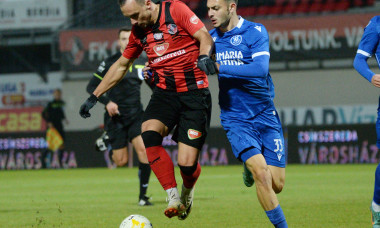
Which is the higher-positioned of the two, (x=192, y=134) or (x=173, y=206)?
(x=192, y=134)

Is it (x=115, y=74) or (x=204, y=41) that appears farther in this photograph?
(x=115, y=74)

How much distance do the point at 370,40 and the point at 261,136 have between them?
1.29 m

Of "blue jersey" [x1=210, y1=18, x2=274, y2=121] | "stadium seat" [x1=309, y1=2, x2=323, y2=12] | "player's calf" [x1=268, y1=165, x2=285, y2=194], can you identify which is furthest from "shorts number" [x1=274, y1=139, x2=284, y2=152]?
"stadium seat" [x1=309, y1=2, x2=323, y2=12]

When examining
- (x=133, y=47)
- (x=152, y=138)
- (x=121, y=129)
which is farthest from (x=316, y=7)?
(x=152, y=138)

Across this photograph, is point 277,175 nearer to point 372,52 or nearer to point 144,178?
point 372,52

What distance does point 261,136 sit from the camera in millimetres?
6520

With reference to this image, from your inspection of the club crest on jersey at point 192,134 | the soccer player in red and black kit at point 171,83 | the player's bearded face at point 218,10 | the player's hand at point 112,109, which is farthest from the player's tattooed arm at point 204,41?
the player's hand at point 112,109

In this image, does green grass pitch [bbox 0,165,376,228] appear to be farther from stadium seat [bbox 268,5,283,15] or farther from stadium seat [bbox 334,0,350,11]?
stadium seat [bbox 268,5,283,15]

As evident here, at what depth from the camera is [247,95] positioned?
6.48m

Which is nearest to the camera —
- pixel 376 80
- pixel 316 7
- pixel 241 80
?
pixel 376 80

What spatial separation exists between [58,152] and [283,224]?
15.1m

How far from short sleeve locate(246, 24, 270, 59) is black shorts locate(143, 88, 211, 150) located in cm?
74

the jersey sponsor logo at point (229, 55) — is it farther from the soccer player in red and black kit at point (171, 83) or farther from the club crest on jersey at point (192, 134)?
the club crest on jersey at point (192, 134)

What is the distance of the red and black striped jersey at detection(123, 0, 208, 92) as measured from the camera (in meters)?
6.59
